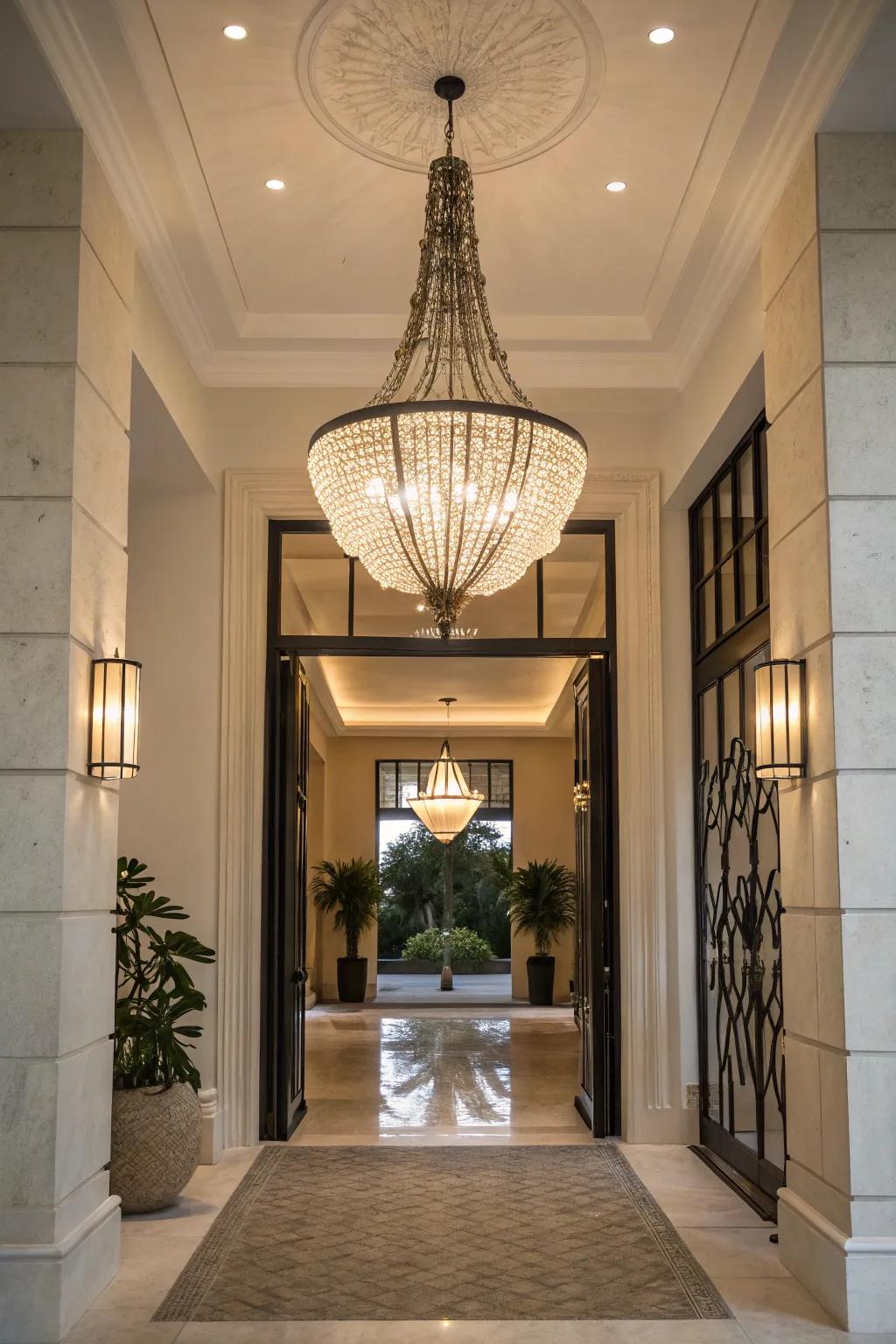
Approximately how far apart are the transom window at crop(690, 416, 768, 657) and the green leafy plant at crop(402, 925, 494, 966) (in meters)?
12.1

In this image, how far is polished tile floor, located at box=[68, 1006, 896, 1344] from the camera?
358cm

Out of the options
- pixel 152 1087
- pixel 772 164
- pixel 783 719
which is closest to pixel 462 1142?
pixel 152 1087

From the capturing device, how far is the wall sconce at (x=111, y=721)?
389 cm

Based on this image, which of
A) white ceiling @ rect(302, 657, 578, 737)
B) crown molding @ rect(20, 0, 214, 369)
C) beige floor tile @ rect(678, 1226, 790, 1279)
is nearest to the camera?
crown molding @ rect(20, 0, 214, 369)

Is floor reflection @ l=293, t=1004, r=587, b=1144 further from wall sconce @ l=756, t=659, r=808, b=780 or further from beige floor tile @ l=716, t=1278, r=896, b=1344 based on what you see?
wall sconce @ l=756, t=659, r=808, b=780

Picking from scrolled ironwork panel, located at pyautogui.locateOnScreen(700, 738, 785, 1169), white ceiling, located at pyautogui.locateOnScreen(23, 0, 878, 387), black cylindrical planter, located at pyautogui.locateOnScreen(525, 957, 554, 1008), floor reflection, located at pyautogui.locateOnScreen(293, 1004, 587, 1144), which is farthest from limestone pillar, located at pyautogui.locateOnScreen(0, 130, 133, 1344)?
black cylindrical planter, located at pyautogui.locateOnScreen(525, 957, 554, 1008)

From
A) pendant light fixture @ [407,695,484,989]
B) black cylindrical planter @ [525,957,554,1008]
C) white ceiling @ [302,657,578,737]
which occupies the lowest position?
black cylindrical planter @ [525,957,554,1008]

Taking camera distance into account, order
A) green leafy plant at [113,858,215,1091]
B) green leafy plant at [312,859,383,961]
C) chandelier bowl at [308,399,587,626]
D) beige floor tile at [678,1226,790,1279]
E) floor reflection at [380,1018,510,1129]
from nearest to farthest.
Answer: chandelier bowl at [308,399,587,626]
beige floor tile at [678,1226,790,1279]
green leafy plant at [113,858,215,1091]
floor reflection at [380,1018,510,1129]
green leafy plant at [312,859,383,961]

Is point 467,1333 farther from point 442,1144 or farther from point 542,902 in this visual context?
point 542,902

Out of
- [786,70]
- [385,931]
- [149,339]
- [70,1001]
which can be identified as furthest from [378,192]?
[385,931]

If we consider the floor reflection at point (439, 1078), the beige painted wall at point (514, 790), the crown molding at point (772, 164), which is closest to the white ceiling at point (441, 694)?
the beige painted wall at point (514, 790)

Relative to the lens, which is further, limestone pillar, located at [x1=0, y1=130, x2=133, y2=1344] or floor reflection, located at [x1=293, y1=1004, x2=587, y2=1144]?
floor reflection, located at [x1=293, y1=1004, x2=587, y2=1144]

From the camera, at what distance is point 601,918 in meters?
6.39

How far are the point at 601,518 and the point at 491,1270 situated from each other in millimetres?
3672
